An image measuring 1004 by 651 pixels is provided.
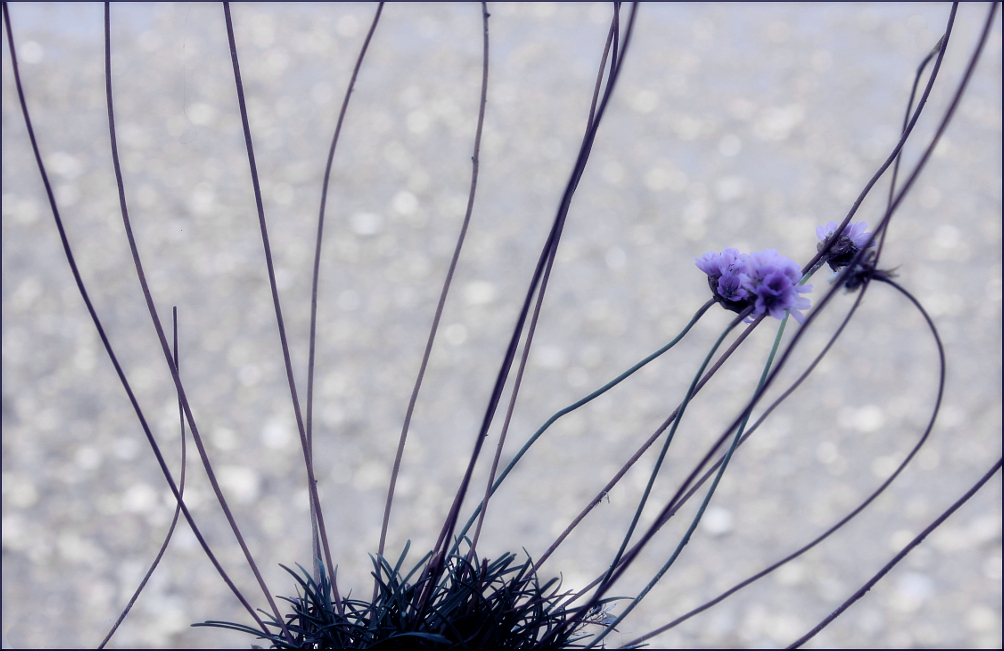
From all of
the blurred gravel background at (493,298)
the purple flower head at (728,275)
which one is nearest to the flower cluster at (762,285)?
the purple flower head at (728,275)

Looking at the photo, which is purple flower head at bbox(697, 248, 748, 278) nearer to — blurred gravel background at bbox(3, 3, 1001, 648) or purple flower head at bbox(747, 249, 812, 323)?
purple flower head at bbox(747, 249, 812, 323)

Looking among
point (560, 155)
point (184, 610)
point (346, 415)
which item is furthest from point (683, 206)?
point (184, 610)

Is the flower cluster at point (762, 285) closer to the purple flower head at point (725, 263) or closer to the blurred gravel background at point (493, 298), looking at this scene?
the purple flower head at point (725, 263)

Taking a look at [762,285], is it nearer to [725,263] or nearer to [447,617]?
[725,263]

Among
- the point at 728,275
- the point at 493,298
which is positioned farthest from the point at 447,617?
the point at 493,298

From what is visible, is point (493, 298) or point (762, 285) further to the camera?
point (493, 298)

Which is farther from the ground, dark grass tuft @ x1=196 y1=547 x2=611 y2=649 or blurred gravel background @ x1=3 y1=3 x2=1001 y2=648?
blurred gravel background @ x1=3 y1=3 x2=1001 y2=648

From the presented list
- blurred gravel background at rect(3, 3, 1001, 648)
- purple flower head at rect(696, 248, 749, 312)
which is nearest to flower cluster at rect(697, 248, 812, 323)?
purple flower head at rect(696, 248, 749, 312)
